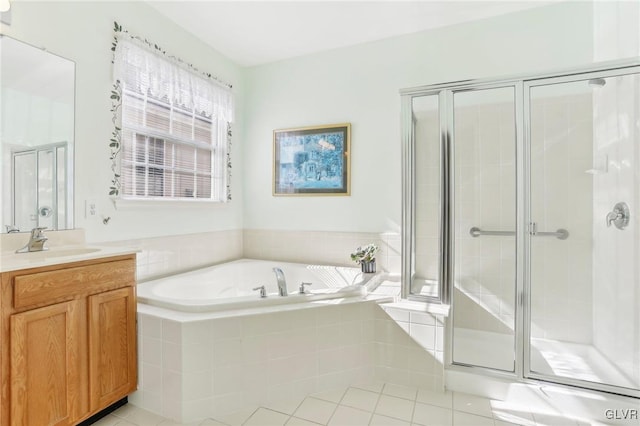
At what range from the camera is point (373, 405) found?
1.84m

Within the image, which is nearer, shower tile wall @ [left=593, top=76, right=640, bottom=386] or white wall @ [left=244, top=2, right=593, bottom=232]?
shower tile wall @ [left=593, top=76, right=640, bottom=386]

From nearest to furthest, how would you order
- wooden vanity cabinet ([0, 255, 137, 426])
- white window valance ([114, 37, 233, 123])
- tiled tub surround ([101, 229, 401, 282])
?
wooden vanity cabinet ([0, 255, 137, 426]), white window valance ([114, 37, 233, 123]), tiled tub surround ([101, 229, 401, 282])

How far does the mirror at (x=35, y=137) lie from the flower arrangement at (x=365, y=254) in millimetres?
1965

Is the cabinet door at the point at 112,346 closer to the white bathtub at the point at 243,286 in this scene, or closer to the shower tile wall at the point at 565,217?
the white bathtub at the point at 243,286

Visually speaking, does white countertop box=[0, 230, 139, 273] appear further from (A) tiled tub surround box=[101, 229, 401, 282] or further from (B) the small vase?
(B) the small vase

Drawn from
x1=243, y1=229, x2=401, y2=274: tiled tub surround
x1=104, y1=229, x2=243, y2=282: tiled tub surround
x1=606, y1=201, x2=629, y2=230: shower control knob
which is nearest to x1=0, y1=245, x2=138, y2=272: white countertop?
x1=104, y1=229, x2=243, y2=282: tiled tub surround

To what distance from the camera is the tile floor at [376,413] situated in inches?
66.6

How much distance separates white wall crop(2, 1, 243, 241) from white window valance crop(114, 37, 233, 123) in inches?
3.8

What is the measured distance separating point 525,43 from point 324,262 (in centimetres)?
241

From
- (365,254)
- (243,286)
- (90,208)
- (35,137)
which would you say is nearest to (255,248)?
(243,286)

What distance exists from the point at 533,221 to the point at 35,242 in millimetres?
2900

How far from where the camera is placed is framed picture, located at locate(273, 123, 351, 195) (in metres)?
3.03

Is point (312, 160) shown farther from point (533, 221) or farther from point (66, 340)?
point (66, 340)

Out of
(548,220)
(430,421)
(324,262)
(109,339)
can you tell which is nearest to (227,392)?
(109,339)
